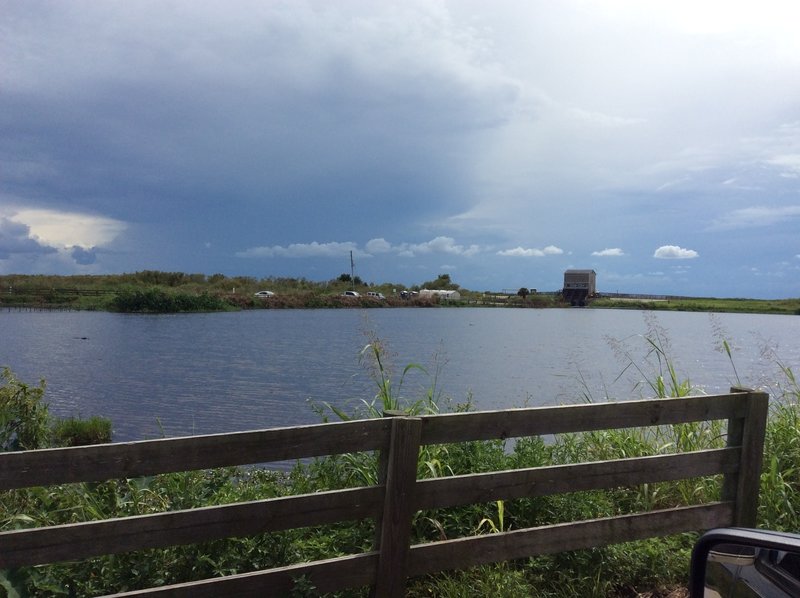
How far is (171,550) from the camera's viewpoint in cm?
377

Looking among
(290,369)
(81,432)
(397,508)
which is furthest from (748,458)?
(290,369)

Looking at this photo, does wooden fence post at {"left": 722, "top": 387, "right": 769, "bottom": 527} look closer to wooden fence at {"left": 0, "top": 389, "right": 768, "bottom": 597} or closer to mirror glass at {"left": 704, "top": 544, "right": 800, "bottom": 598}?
wooden fence at {"left": 0, "top": 389, "right": 768, "bottom": 597}

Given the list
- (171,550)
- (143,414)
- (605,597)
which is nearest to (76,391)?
(143,414)

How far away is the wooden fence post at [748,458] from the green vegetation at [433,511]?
557 mm

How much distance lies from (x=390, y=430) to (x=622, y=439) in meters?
4.17

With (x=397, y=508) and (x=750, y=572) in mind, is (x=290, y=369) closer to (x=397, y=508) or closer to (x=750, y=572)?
(x=397, y=508)

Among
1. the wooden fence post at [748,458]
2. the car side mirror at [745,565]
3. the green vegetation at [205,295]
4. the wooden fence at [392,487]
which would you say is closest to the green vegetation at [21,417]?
the wooden fence at [392,487]

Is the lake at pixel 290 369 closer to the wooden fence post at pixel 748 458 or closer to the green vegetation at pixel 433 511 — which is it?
the green vegetation at pixel 433 511

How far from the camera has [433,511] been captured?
4.75m

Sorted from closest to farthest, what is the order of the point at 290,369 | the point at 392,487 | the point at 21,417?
the point at 392,487 → the point at 21,417 → the point at 290,369

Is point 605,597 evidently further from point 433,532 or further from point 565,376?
point 565,376

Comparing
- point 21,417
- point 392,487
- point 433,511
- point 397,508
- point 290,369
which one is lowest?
point 290,369

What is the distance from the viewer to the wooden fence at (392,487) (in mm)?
2836

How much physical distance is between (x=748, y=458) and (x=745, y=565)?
11.0ft
